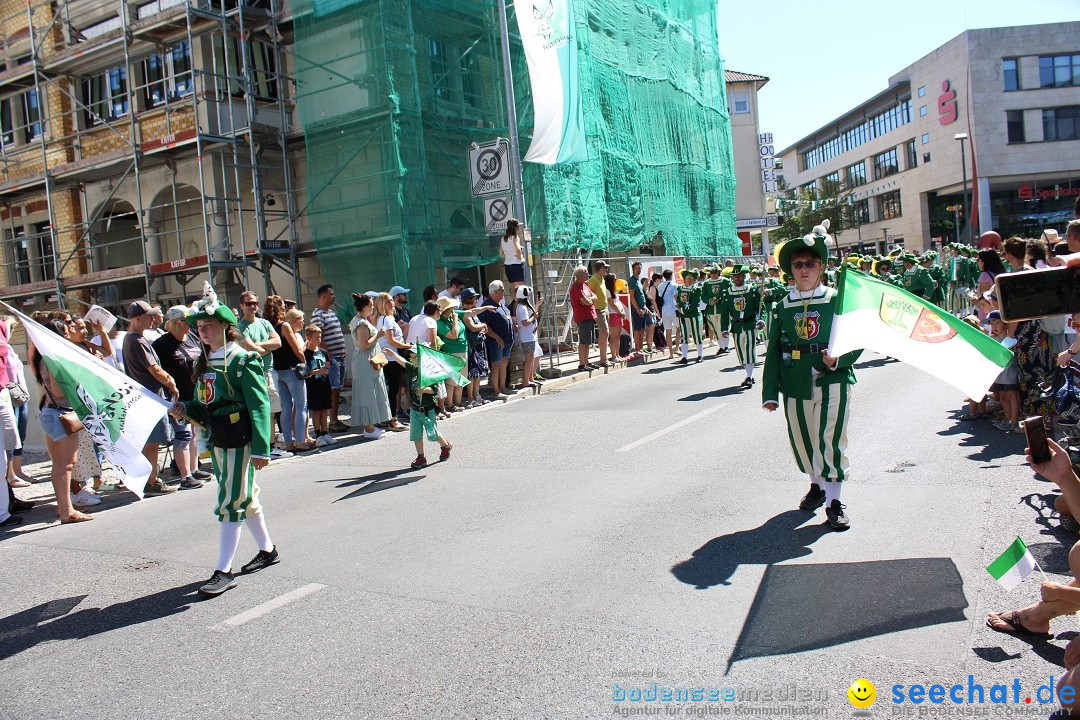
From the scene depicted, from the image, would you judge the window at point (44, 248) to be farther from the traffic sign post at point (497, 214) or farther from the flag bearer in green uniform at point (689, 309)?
the flag bearer in green uniform at point (689, 309)

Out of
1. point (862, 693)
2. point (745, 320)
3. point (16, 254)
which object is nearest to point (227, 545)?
point (862, 693)

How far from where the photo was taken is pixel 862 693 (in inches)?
140

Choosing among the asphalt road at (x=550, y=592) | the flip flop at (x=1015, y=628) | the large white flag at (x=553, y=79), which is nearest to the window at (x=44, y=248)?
the large white flag at (x=553, y=79)

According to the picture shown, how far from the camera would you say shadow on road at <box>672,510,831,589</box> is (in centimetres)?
512

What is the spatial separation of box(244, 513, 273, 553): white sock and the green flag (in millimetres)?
3029

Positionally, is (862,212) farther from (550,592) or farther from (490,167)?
(550,592)

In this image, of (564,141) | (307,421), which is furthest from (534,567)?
(564,141)

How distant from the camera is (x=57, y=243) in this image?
20.9 meters

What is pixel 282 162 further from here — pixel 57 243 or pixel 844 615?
pixel 844 615

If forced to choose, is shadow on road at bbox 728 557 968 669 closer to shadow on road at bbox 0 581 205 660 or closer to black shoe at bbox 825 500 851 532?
black shoe at bbox 825 500 851 532

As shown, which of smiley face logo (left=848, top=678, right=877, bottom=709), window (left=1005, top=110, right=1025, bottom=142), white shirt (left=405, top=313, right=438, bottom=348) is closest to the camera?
smiley face logo (left=848, top=678, right=877, bottom=709)

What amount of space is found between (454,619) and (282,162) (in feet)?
→ 54.1

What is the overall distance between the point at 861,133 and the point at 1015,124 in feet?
71.3

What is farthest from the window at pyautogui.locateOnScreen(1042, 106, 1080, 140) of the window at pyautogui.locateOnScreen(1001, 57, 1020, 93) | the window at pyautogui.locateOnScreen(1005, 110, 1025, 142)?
the window at pyautogui.locateOnScreen(1001, 57, 1020, 93)
